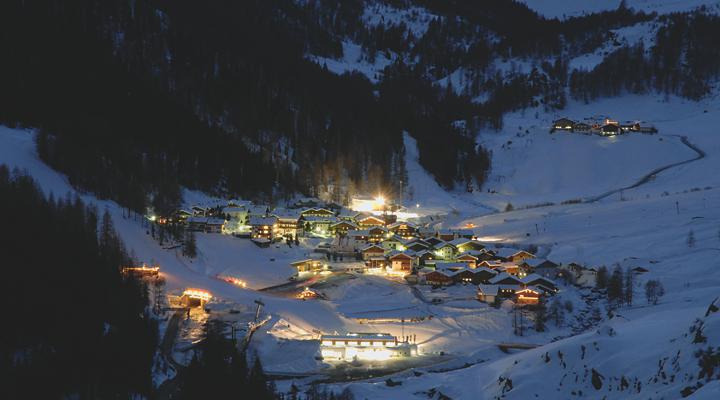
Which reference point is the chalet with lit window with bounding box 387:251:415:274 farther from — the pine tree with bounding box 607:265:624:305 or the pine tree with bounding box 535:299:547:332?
the pine tree with bounding box 607:265:624:305

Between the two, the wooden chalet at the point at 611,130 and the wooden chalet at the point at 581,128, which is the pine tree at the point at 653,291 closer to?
the wooden chalet at the point at 611,130

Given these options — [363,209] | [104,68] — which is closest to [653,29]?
[363,209]

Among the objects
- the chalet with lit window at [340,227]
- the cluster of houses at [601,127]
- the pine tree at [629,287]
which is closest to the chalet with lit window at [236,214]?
the chalet with lit window at [340,227]

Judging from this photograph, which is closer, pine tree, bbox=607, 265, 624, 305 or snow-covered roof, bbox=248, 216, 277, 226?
pine tree, bbox=607, 265, 624, 305

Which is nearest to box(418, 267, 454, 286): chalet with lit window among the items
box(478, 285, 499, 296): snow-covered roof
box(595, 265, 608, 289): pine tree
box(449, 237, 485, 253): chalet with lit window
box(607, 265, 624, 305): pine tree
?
box(478, 285, 499, 296): snow-covered roof

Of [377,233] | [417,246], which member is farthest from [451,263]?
[377,233]

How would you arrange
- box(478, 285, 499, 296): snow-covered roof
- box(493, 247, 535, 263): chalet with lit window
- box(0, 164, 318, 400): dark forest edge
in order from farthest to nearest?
box(493, 247, 535, 263): chalet with lit window < box(478, 285, 499, 296): snow-covered roof < box(0, 164, 318, 400): dark forest edge
